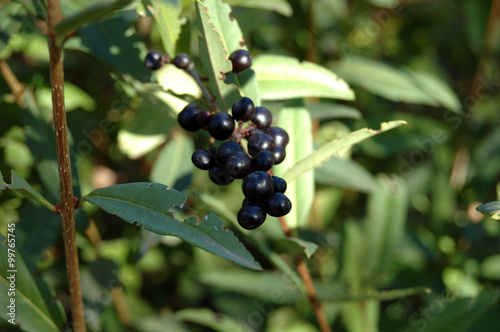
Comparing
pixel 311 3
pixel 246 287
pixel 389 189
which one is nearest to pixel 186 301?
pixel 246 287

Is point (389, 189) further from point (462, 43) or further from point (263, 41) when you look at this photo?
point (462, 43)

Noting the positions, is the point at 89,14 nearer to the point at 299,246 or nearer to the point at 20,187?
the point at 20,187

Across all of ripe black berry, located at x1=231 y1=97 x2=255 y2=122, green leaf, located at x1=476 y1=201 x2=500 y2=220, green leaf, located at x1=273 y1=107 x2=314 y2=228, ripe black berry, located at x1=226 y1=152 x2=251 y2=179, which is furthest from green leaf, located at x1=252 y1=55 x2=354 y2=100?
green leaf, located at x1=476 y1=201 x2=500 y2=220

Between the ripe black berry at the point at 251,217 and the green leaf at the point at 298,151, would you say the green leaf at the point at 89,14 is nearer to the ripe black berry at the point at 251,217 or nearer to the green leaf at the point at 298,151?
the ripe black berry at the point at 251,217

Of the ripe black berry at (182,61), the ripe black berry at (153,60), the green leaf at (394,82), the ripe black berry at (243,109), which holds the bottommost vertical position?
the ripe black berry at (243,109)

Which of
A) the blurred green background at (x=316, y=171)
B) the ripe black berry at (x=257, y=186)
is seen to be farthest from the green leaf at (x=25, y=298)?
the ripe black berry at (x=257, y=186)

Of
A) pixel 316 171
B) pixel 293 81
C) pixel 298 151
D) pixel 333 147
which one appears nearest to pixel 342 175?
pixel 316 171
